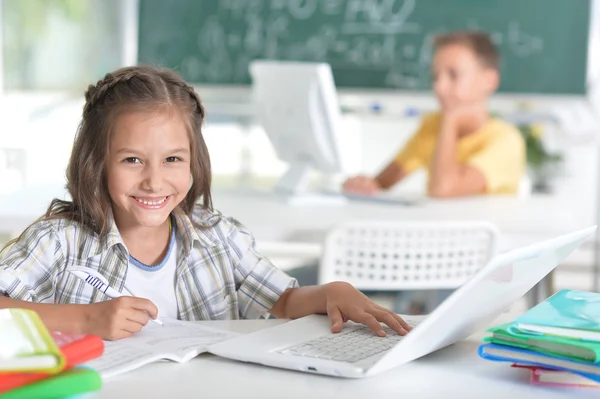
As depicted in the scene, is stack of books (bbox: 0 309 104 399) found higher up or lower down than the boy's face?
lower down

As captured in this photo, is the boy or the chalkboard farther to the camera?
the chalkboard

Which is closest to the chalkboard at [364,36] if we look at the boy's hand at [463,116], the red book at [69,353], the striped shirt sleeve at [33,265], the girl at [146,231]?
the boy's hand at [463,116]

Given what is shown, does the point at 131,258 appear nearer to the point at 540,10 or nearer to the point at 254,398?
the point at 254,398

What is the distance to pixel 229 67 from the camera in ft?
15.0

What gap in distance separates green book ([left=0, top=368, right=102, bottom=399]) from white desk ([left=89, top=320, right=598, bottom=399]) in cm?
3

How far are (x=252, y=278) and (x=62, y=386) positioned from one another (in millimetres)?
735

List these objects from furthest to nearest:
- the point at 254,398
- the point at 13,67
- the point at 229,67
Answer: the point at 13,67
the point at 229,67
the point at 254,398

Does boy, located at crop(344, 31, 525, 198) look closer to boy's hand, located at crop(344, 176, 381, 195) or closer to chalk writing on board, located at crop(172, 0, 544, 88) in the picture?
boy's hand, located at crop(344, 176, 381, 195)

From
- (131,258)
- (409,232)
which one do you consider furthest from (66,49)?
(131,258)

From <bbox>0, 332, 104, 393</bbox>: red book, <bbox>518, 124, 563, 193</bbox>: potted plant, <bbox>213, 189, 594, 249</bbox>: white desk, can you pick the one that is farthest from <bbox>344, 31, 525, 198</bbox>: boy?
<bbox>0, 332, 104, 393</bbox>: red book

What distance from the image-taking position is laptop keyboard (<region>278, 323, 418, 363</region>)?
1.02 meters

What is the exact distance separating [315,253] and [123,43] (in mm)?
1595

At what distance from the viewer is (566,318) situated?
1.00 m

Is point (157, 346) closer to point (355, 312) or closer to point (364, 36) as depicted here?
point (355, 312)
